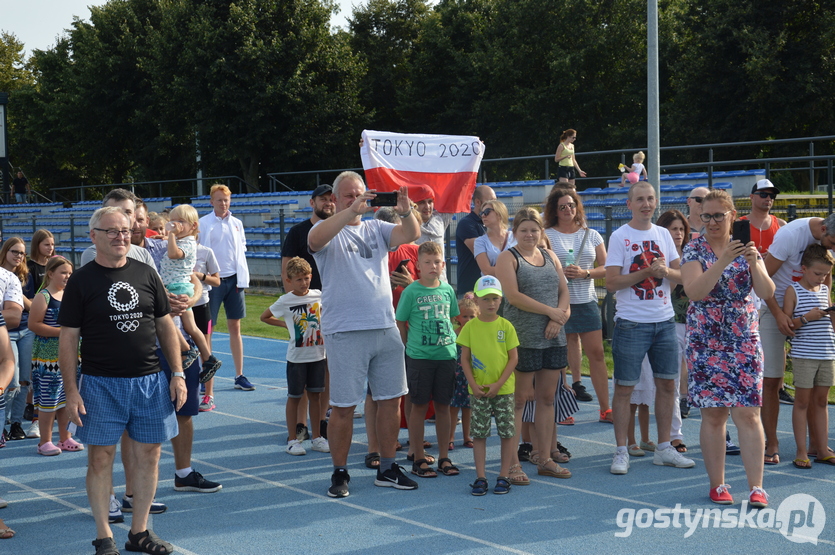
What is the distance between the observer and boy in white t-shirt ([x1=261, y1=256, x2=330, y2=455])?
6820mm

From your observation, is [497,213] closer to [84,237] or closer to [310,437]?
[310,437]

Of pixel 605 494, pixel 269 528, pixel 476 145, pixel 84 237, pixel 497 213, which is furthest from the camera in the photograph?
pixel 84 237

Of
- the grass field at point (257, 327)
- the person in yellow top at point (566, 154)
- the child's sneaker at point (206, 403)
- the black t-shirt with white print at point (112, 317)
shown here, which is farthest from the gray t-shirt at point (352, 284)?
the person in yellow top at point (566, 154)

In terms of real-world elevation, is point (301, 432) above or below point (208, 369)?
Result: below

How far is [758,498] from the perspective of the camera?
16.9 ft

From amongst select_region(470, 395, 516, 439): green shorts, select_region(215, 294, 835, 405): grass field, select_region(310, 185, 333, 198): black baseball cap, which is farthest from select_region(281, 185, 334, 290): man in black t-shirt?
select_region(215, 294, 835, 405): grass field

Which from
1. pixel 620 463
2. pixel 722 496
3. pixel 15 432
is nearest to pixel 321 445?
pixel 620 463

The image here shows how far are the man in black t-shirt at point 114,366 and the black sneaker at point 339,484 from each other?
133 centimetres

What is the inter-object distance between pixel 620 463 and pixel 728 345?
1314mm

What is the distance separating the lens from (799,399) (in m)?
6.22

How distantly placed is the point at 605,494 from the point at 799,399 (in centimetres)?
178

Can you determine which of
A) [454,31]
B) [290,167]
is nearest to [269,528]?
[290,167]

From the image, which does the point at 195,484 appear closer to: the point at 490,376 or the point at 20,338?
the point at 490,376

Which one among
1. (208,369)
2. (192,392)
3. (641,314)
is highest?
(641,314)
